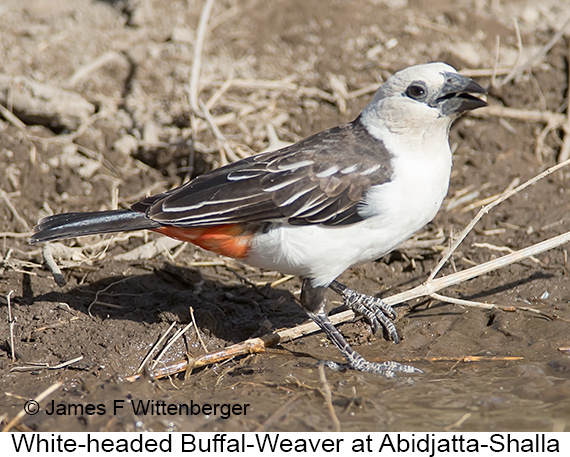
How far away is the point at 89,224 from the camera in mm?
4367

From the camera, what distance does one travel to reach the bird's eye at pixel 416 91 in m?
4.17

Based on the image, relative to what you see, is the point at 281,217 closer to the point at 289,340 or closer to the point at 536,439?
the point at 289,340

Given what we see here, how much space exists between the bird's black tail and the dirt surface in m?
0.65

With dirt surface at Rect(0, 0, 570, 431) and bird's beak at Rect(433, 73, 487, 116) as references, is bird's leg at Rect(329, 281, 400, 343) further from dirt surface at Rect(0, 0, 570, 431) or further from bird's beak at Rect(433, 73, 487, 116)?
bird's beak at Rect(433, 73, 487, 116)

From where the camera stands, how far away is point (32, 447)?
3656 mm

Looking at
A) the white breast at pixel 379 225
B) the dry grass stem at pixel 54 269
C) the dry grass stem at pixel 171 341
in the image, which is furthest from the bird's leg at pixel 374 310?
the dry grass stem at pixel 54 269

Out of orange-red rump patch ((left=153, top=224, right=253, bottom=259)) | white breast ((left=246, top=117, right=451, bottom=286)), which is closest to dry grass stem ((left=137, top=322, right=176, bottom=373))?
orange-red rump patch ((left=153, top=224, right=253, bottom=259))

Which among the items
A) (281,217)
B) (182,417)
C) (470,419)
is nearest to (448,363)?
(470,419)

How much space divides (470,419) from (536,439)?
0.33 m

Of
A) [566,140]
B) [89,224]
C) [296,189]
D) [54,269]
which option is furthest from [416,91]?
[566,140]

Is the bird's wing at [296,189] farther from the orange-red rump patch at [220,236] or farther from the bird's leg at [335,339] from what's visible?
the bird's leg at [335,339]

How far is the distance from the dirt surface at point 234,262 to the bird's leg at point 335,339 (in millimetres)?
110

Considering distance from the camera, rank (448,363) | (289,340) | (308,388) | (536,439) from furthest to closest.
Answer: (289,340), (448,363), (308,388), (536,439)

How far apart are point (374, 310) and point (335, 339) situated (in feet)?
1.37
